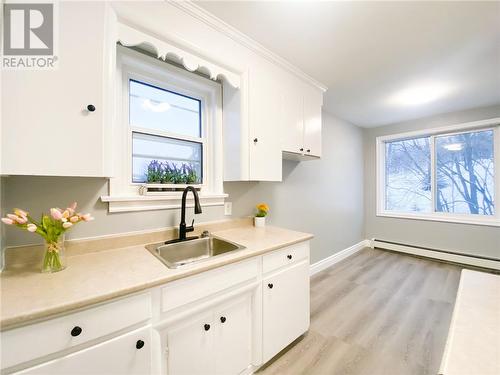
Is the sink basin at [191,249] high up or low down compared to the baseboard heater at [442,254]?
up

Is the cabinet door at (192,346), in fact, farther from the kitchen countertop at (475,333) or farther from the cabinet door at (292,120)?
the cabinet door at (292,120)

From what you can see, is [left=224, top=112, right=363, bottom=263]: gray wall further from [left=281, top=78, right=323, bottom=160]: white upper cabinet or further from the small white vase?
[left=281, top=78, right=323, bottom=160]: white upper cabinet

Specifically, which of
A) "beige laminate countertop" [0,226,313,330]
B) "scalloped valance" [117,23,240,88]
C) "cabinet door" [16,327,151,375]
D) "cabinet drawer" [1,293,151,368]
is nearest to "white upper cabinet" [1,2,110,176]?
"scalloped valance" [117,23,240,88]

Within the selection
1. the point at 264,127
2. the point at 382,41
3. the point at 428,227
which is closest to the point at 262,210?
the point at 264,127

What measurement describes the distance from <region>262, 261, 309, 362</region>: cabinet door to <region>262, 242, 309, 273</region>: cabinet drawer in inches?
2.2

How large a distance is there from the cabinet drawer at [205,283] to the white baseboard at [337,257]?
194cm

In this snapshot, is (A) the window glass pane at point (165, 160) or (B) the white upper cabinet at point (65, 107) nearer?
(B) the white upper cabinet at point (65, 107)

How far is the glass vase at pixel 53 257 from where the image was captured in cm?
95

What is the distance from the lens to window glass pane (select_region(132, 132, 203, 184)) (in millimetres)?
1502

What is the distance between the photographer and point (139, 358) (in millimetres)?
882

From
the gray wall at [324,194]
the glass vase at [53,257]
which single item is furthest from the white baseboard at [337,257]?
the glass vase at [53,257]

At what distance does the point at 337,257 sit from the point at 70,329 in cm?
338

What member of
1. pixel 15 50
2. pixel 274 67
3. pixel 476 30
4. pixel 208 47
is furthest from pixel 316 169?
pixel 15 50

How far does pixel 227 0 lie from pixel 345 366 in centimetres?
256
